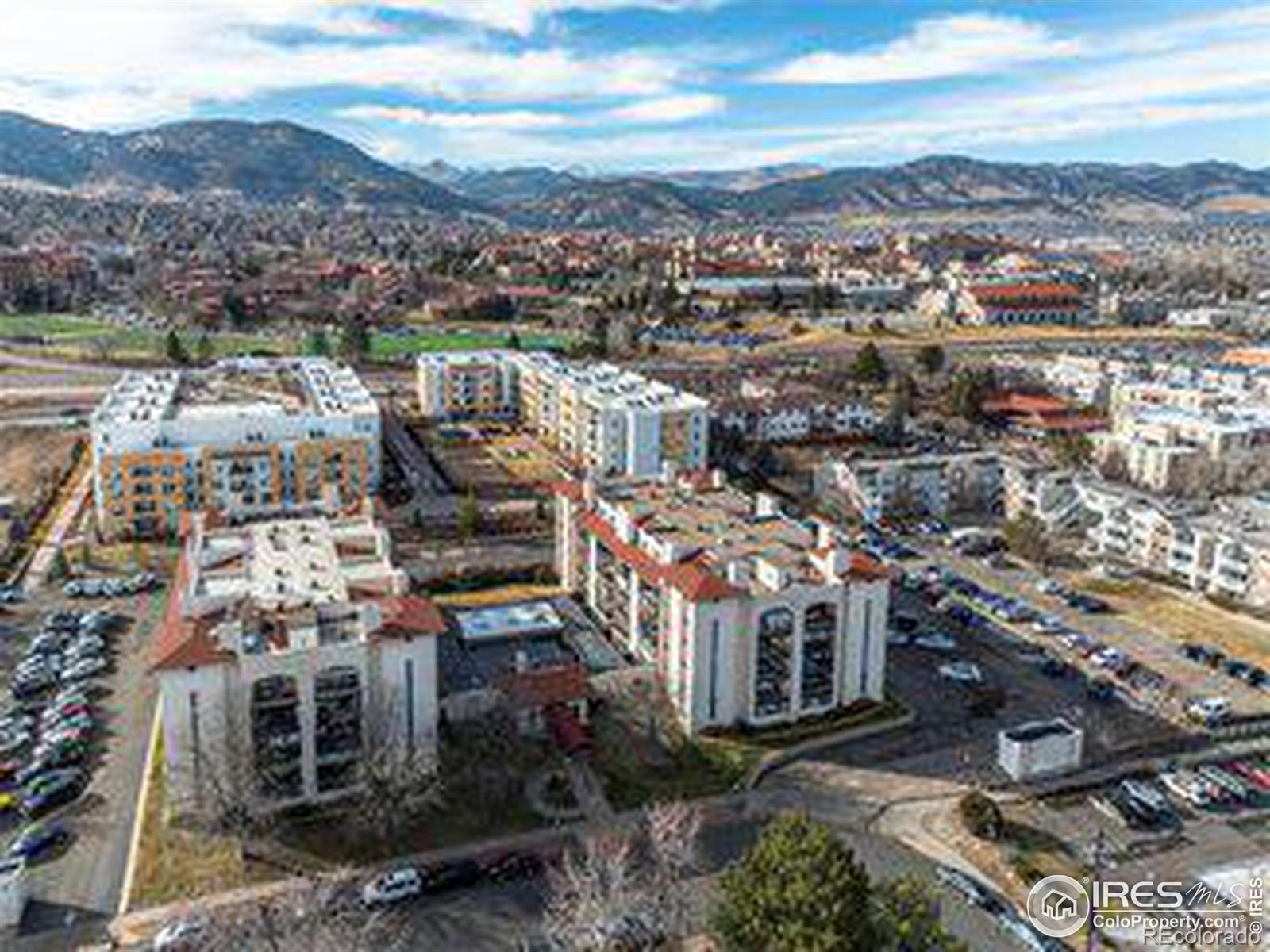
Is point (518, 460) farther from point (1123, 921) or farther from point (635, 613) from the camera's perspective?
point (1123, 921)

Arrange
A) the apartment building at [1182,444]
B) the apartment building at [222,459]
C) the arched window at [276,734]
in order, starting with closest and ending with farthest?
the arched window at [276,734], the apartment building at [222,459], the apartment building at [1182,444]

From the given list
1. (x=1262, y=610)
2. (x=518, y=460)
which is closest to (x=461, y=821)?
(x=1262, y=610)

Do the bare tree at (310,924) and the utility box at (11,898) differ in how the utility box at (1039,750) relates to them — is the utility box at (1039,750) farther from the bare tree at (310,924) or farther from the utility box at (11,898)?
the utility box at (11,898)

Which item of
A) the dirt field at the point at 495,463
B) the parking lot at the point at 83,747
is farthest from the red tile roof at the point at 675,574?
the dirt field at the point at 495,463

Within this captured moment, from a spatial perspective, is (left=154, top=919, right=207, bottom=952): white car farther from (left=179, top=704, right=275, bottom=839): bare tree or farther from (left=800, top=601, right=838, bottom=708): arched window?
(left=800, top=601, right=838, bottom=708): arched window

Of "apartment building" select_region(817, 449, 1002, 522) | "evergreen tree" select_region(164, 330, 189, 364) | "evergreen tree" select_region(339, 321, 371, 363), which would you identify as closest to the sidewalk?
"evergreen tree" select_region(164, 330, 189, 364)
